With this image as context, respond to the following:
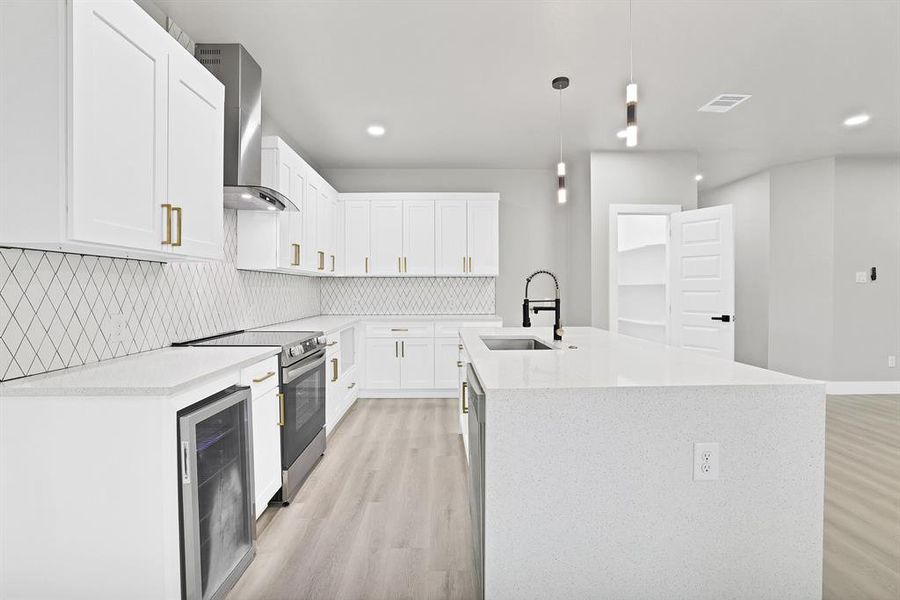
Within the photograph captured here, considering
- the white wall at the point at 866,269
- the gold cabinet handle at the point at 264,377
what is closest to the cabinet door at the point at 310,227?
the gold cabinet handle at the point at 264,377

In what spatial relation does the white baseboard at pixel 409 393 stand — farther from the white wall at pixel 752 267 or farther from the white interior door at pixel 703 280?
the white wall at pixel 752 267

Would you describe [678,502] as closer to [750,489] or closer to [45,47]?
[750,489]

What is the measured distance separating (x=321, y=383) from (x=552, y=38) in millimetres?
2761

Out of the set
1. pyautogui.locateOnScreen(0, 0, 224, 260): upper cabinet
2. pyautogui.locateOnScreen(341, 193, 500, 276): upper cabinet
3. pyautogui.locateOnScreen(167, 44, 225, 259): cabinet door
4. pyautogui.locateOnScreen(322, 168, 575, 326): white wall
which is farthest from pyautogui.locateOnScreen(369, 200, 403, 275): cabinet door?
pyautogui.locateOnScreen(0, 0, 224, 260): upper cabinet

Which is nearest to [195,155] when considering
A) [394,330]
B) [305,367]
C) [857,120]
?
[305,367]

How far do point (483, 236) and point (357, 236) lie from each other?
147cm

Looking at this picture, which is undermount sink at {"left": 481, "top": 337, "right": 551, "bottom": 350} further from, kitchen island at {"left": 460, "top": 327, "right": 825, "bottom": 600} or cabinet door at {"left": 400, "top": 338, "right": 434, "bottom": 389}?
cabinet door at {"left": 400, "top": 338, "right": 434, "bottom": 389}

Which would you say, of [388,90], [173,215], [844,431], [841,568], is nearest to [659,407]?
[841,568]

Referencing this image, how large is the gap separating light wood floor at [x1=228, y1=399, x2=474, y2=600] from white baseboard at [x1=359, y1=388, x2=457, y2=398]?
1.37m

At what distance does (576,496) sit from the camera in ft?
5.02

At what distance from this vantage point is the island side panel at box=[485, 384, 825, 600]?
1.52m

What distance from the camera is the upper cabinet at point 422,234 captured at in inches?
206

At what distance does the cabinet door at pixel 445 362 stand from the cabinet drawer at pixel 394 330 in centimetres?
21

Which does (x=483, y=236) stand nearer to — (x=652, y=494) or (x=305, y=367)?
(x=305, y=367)
